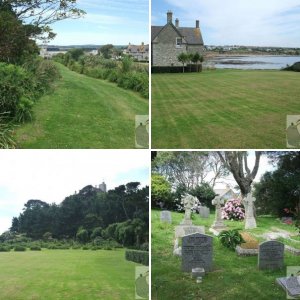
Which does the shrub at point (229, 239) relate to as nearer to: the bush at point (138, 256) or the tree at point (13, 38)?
the bush at point (138, 256)

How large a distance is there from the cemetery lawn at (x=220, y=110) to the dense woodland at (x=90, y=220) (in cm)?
64

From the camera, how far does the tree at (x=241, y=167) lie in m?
4.69

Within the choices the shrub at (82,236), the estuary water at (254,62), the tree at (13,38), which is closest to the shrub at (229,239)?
the shrub at (82,236)

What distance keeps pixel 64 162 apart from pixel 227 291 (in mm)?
1910

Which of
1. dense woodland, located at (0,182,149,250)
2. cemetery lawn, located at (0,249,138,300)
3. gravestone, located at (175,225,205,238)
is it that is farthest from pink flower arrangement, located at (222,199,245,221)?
cemetery lawn, located at (0,249,138,300)

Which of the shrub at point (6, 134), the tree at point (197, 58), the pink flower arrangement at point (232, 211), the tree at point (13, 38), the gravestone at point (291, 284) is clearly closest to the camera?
the shrub at point (6, 134)

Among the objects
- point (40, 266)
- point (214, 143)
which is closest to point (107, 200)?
point (40, 266)

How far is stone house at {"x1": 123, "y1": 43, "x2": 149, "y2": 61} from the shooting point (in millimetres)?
4699

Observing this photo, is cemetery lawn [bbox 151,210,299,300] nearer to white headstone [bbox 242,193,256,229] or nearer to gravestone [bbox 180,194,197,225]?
gravestone [bbox 180,194,197,225]

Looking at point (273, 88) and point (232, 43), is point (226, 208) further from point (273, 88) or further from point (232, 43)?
point (232, 43)

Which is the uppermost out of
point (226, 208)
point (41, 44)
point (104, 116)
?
point (41, 44)

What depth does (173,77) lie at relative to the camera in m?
4.70

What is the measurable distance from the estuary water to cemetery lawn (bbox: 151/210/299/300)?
1.55 meters

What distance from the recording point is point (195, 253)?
4.68m
